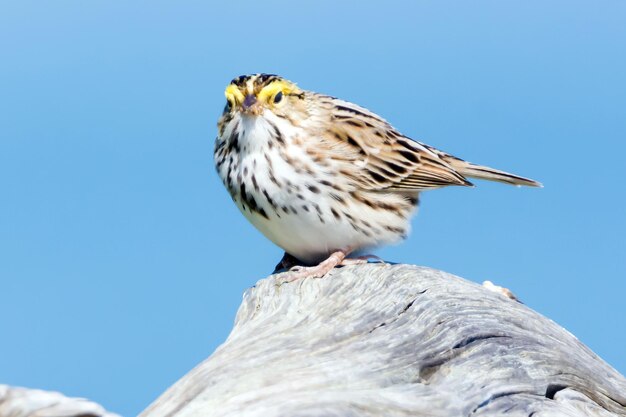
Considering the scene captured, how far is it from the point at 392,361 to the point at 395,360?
27mm

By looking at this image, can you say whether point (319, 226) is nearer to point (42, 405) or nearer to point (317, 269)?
point (317, 269)

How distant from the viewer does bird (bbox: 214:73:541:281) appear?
10.1 meters

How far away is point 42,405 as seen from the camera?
22.9ft

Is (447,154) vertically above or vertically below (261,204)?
above

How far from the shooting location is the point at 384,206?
10695 millimetres

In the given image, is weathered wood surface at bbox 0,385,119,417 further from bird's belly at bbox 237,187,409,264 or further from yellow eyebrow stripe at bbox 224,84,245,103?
yellow eyebrow stripe at bbox 224,84,245,103

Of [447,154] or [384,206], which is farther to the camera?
[447,154]

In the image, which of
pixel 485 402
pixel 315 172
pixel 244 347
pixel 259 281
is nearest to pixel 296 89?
pixel 315 172

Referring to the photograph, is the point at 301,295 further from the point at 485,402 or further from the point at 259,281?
the point at 485,402

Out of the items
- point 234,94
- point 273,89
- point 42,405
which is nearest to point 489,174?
point 273,89

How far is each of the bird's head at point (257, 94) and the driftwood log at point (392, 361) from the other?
A: 150cm

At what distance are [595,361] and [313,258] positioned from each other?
258cm

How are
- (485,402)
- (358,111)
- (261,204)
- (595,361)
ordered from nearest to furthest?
1. (485,402)
2. (595,361)
3. (261,204)
4. (358,111)

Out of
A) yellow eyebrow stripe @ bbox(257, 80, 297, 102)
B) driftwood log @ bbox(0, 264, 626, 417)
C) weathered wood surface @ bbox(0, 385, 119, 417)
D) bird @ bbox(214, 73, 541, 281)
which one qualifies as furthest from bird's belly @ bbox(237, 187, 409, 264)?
weathered wood surface @ bbox(0, 385, 119, 417)
